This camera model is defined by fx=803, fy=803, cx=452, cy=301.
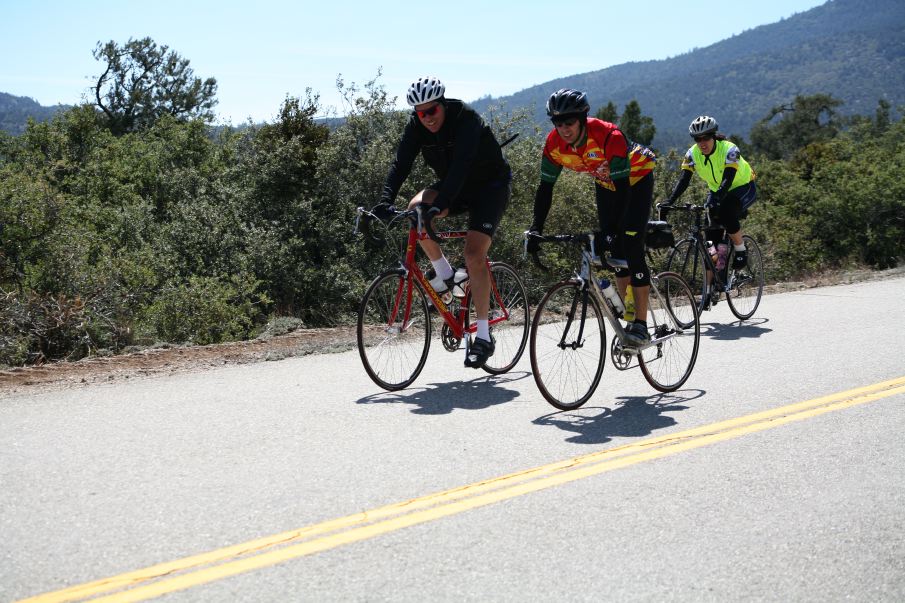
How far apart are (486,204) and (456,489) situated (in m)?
2.83

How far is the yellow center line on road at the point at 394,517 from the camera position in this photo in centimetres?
315

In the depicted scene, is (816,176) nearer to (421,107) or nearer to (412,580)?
(421,107)

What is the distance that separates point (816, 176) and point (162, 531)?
29514mm

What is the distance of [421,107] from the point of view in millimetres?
5926

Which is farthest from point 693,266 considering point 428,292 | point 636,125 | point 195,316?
point 636,125

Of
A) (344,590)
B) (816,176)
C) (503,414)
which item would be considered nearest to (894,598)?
(344,590)

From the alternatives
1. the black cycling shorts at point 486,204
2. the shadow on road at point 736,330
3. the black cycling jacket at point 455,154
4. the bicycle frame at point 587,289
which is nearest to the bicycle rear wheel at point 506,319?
the black cycling shorts at point 486,204

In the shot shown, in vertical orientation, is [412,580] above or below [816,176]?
below

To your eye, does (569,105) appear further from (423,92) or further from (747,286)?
(747,286)

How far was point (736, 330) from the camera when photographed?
8867 millimetres

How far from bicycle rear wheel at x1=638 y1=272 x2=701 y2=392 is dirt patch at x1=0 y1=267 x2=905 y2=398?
3.06 m

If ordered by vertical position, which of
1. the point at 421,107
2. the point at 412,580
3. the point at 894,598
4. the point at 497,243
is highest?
the point at 421,107

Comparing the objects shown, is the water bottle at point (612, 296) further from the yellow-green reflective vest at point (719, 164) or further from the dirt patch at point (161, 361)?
the yellow-green reflective vest at point (719, 164)

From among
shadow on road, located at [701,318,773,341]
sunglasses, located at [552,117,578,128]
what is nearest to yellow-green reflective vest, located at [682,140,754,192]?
shadow on road, located at [701,318,773,341]
